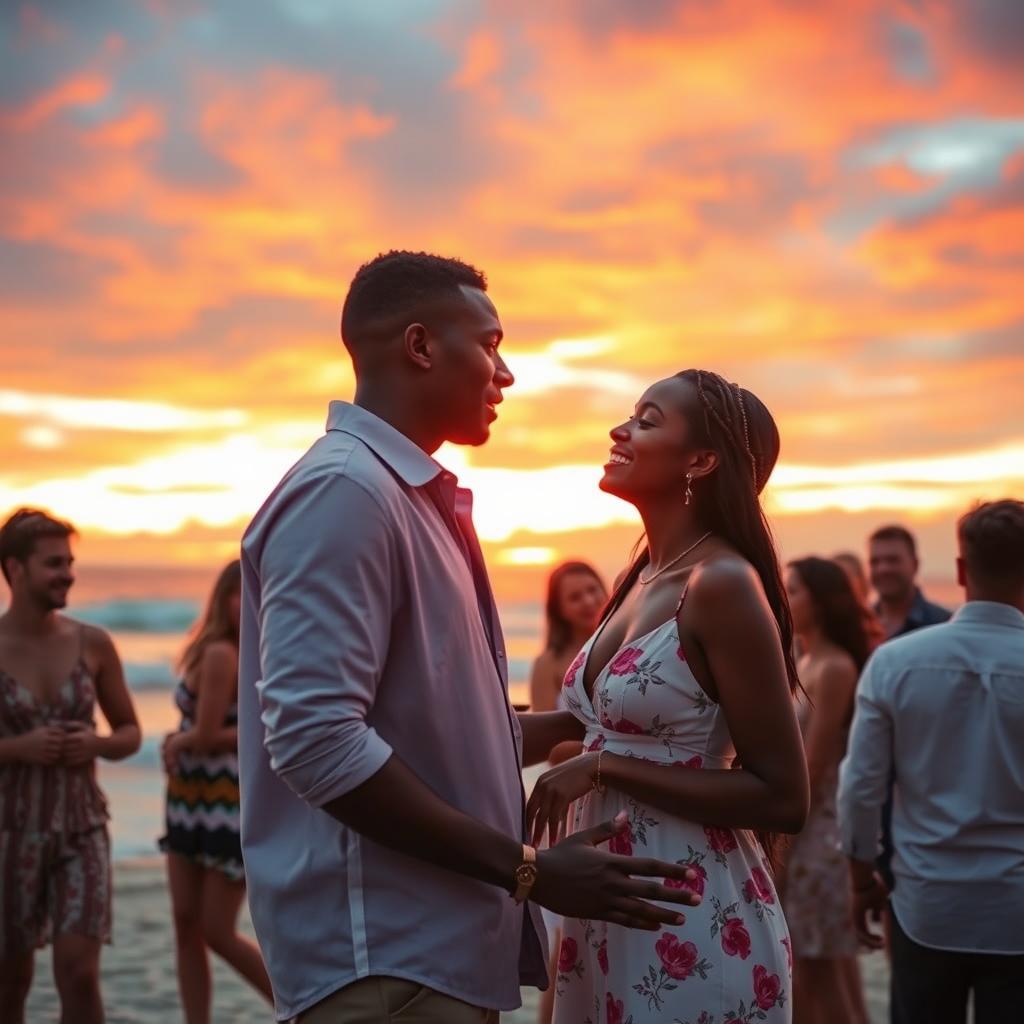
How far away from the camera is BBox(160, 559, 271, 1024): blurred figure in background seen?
20.7ft

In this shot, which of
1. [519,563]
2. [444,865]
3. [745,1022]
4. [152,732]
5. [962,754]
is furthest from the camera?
[519,563]

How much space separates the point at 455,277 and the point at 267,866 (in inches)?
43.5

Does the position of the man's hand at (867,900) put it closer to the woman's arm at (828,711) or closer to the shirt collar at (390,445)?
the woman's arm at (828,711)

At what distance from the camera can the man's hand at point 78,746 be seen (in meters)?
5.65

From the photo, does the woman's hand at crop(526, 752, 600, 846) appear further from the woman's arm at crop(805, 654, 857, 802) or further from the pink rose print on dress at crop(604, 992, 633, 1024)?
the woman's arm at crop(805, 654, 857, 802)

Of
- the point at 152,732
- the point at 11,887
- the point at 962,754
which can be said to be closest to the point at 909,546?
the point at 962,754

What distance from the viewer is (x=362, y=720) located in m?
2.16

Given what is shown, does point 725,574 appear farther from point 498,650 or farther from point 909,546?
point 909,546

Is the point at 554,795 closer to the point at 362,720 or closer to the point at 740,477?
the point at 362,720

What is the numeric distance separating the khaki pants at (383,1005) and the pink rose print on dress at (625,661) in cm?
82

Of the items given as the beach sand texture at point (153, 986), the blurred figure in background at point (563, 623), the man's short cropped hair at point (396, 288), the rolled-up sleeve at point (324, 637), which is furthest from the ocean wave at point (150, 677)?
the rolled-up sleeve at point (324, 637)

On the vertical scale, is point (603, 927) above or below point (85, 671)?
below

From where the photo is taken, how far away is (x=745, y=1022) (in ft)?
8.83

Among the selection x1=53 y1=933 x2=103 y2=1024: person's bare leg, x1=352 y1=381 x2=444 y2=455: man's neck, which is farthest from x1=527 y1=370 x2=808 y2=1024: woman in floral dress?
x1=53 y1=933 x2=103 y2=1024: person's bare leg
